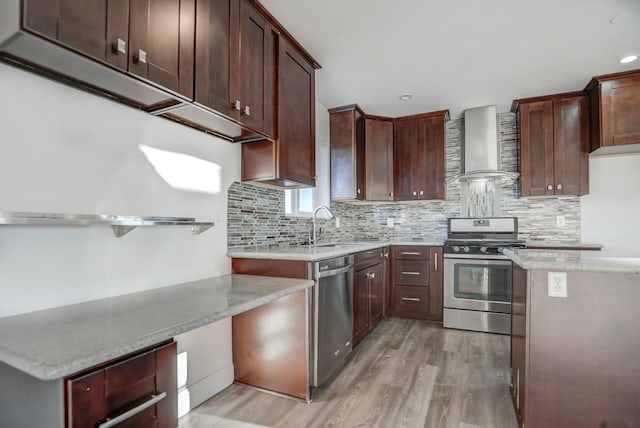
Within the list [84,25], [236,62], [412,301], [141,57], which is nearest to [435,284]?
[412,301]

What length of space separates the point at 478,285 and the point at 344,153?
2.07 meters

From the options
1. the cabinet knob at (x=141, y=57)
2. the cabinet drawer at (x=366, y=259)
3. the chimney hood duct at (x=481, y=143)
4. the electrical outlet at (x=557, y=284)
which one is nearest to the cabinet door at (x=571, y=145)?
the chimney hood duct at (x=481, y=143)

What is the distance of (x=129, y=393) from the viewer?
1.02 meters

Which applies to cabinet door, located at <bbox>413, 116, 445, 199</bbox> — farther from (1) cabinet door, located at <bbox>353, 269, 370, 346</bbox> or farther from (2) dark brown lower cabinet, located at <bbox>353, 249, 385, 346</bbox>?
(1) cabinet door, located at <bbox>353, 269, 370, 346</bbox>

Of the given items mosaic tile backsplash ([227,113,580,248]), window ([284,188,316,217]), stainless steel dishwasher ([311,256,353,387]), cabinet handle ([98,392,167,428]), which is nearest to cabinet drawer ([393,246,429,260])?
mosaic tile backsplash ([227,113,580,248])

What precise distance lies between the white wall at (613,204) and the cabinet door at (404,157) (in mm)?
1897

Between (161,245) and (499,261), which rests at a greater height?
(161,245)

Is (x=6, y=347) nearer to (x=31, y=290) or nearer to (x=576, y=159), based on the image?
(x=31, y=290)

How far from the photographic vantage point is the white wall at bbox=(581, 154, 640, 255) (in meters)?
3.51

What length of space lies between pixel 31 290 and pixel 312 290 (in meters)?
1.39

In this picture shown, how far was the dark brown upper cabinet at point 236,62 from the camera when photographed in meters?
1.62

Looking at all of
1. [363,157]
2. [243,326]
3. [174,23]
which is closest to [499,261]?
[363,157]

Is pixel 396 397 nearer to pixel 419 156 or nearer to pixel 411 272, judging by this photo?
pixel 411 272

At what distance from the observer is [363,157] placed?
13.3ft
